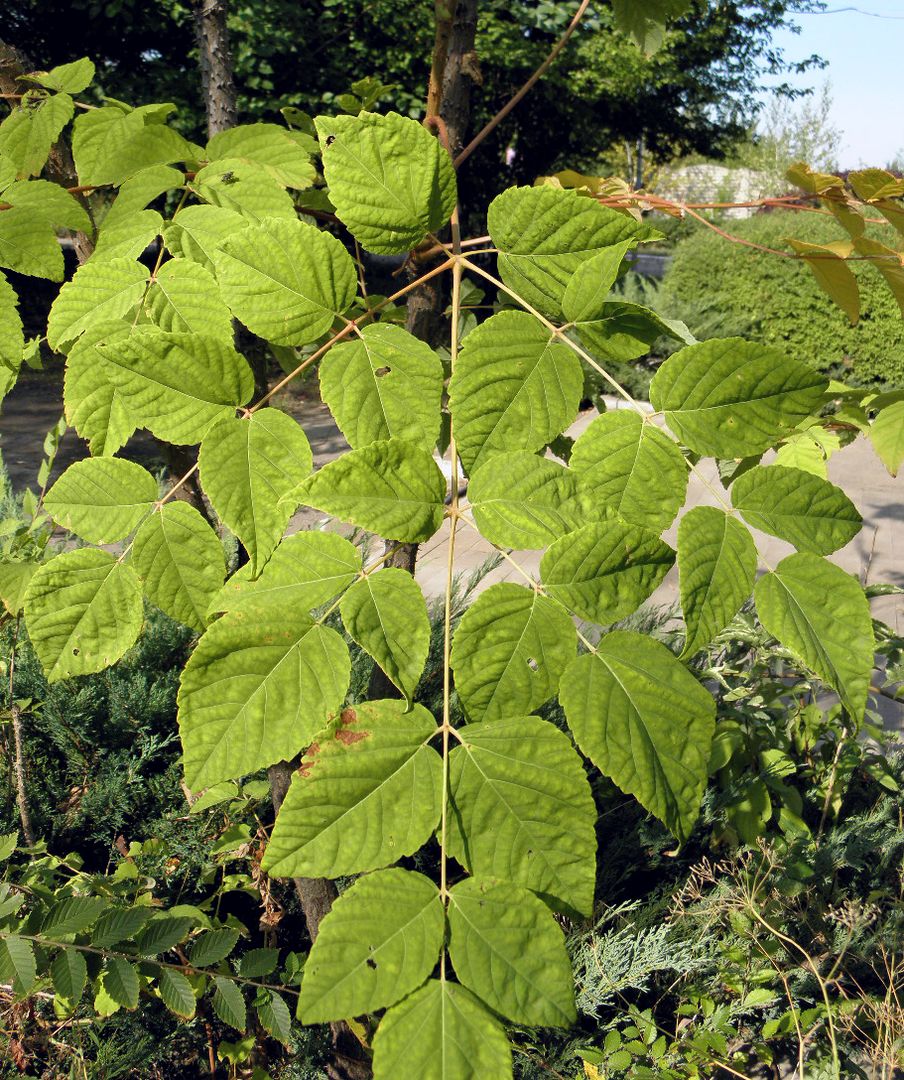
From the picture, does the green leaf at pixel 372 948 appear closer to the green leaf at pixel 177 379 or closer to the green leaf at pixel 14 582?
the green leaf at pixel 177 379

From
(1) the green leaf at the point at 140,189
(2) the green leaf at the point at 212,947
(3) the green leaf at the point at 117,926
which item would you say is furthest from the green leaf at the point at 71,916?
(1) the green leaf at the point at 140,189

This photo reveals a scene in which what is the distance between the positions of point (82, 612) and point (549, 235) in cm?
60

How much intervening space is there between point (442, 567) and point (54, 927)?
176 inches

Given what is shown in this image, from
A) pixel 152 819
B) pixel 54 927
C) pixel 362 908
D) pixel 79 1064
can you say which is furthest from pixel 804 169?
pixel 152 819

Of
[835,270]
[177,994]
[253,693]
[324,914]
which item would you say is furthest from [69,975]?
[835,270]

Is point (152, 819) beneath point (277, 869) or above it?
beneath

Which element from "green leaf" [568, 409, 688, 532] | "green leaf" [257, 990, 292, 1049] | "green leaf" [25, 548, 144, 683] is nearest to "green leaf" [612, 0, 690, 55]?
"green leaf" [568, 409, 688, 532]

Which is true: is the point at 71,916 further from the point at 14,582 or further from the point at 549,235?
the point at 549,235

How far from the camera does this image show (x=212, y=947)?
1.51 metres

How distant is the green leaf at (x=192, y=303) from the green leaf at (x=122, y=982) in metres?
1.07

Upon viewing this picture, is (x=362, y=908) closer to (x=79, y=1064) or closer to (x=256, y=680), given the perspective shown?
(x=256, y=680)

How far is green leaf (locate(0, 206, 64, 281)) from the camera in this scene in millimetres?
994

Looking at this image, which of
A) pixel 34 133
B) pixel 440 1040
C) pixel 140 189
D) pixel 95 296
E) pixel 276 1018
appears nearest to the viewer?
pixel 440 1040

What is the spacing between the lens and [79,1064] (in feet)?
5.89
